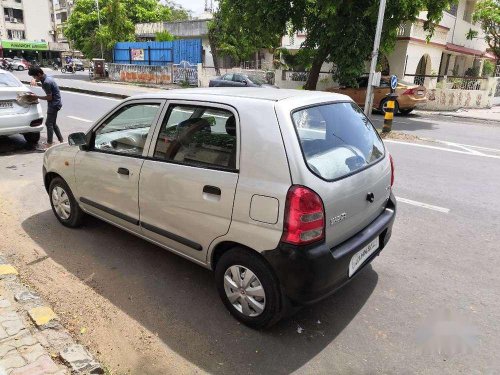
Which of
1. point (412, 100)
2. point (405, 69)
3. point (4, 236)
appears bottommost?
point (4, 236)

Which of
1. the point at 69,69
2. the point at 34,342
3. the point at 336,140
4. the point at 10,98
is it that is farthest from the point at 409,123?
the point at 69,69

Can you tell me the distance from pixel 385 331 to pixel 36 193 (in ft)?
16.8

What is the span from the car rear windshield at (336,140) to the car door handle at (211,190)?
0.68 m

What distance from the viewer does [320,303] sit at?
3322 mm

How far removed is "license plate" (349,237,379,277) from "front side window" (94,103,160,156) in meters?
2.02

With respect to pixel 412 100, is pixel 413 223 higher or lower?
lower

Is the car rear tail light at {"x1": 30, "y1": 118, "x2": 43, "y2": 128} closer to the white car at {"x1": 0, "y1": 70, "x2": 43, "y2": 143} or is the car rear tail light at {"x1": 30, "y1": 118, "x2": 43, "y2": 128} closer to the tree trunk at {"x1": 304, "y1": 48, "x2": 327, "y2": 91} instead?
the white car at {"x1": 0, "y1": 70, "x2": 43, "y2": 143}

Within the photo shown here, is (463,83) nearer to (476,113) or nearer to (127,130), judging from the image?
(476,113)

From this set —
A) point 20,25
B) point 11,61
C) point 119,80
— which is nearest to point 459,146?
point 119,80

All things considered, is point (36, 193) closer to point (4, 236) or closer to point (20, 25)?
point (4, 236)

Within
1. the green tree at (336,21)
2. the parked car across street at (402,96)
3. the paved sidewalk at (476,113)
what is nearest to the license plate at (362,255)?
the green tree at (336,21)


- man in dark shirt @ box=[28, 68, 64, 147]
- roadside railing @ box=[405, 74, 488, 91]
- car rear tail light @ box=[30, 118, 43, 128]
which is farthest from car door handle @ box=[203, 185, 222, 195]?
roadside railing @ box=[405, 74, 488, 91]

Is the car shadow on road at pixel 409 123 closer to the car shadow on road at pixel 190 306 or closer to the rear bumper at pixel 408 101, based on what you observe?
the rear bumper at pixel 408 101

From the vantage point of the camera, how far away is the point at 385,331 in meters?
3.01
